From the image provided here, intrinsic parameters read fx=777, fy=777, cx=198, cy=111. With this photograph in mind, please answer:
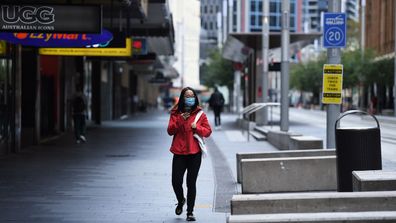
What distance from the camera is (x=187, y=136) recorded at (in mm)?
9281

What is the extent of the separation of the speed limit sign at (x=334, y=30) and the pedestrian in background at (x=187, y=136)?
13.5 feet

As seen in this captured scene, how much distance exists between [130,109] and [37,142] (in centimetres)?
3627

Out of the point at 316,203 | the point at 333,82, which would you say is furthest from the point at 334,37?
the point at 316,203

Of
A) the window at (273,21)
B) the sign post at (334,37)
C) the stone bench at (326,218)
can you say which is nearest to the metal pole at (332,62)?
the sign post at (334,37)

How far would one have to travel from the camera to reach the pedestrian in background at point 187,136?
30.3ft

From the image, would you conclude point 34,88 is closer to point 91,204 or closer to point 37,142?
point 37,142

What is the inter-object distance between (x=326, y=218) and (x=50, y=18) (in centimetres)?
778

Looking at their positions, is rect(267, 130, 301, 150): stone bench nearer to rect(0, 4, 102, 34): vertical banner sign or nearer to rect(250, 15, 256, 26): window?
rect(0, 4, 102, 34): vertical banner sign

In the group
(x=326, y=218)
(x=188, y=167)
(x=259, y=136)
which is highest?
(x=188, y=167)

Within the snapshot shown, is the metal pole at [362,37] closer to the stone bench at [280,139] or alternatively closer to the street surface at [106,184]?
the stone bench at [280,139]

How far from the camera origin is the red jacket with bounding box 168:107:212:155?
9.26m

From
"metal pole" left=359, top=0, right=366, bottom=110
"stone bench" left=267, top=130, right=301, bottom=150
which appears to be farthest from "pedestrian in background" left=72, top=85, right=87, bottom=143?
"metal pole" left=359, top=0, right=366, bottom=110

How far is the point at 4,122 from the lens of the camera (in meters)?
18.1

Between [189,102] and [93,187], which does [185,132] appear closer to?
[189,102]
